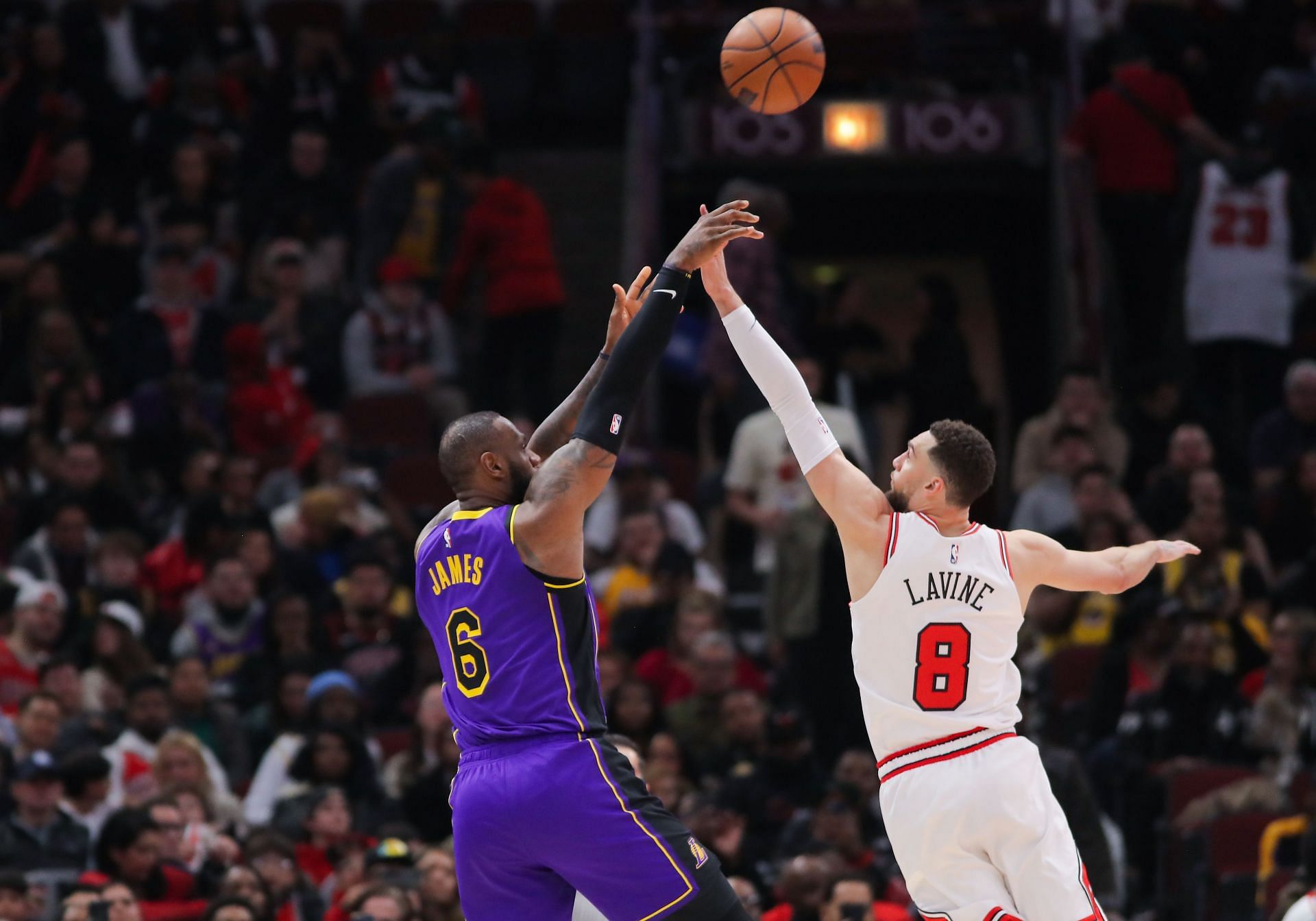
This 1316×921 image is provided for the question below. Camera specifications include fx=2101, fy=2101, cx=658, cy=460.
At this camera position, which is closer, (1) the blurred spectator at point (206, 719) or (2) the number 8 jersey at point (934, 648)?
(2) the number 8 jersey at point (934, 648)

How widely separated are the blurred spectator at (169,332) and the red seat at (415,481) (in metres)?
1.76

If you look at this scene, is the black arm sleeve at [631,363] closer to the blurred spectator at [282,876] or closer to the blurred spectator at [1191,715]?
the blurred spectator at [282,876]

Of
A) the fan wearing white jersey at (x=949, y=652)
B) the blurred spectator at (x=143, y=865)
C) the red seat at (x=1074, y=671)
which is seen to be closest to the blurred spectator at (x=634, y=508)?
the red seat at (x=1074, y=671)

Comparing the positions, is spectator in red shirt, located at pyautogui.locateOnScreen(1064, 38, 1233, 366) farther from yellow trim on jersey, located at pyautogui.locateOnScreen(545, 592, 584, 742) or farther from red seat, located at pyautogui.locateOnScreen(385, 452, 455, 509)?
yellow trim on jersey, located at pyautogui.locateOnScreen(545, 592, 584, 742)

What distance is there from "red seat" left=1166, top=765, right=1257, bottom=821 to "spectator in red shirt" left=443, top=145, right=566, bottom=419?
6.40m

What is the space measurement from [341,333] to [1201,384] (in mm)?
6850

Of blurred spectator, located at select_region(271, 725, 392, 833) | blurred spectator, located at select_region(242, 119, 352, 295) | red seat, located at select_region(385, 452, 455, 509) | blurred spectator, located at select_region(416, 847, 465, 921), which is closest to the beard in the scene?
blurred spectator, located at select_region(416, 847, 465, 921)

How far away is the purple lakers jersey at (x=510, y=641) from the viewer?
6594 mm

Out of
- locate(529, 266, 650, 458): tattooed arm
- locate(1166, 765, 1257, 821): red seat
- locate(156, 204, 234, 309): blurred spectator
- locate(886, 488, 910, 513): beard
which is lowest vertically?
locate(1166, 765, 1257, 821): red seat

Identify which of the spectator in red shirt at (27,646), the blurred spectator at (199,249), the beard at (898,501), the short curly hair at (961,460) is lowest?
the spectator in red shirt at (27,646)

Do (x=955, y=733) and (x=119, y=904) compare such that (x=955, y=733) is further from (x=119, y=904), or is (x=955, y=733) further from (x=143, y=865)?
(x=143, y=865)

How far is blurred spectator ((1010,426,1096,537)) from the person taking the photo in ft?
46.7

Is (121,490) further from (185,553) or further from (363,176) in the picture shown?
(363,176)

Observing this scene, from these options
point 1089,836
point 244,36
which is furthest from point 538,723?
point 244,36
